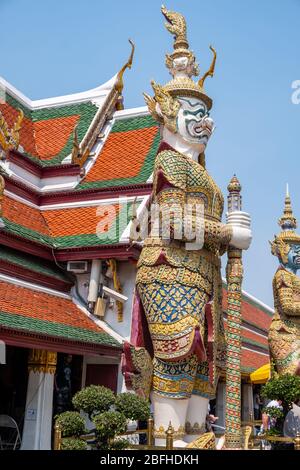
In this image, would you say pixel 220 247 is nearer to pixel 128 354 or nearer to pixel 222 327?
pixel 222 327

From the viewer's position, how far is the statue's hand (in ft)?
22.0

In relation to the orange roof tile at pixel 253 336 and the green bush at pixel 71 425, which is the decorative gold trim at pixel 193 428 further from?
the orange roof tile at pixel 253 336

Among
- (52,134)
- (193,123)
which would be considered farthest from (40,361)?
(52,134)

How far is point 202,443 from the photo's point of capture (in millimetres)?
5973

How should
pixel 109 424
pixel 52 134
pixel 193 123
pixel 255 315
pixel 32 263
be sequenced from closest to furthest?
1. pixel 109 424
2. pixel 193 123
3. pixel 32 263
4. pixel 52 134
5. pixel 255 315

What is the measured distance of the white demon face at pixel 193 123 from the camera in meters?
7.04

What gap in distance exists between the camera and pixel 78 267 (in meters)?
10.5

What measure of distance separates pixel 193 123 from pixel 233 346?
8.44 feet

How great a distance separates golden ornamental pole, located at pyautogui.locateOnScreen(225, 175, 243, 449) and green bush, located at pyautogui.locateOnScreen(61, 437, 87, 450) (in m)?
1.59

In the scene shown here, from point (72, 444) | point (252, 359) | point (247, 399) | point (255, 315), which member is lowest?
point (72, 444)

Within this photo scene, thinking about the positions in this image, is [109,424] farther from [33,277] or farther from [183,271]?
[33,277]

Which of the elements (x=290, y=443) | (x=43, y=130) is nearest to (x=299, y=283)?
(x=290, y=443)

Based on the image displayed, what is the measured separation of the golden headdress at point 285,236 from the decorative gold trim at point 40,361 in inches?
158

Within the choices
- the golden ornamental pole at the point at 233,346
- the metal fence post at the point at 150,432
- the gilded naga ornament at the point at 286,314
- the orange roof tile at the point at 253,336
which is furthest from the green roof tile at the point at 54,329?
the orange roof tile at the point at 253,336
